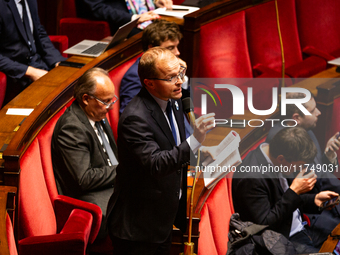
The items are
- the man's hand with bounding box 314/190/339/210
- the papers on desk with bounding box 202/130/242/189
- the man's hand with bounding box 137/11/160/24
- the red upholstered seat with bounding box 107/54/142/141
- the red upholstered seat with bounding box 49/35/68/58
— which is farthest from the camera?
the red upholstered seat with bounding box 49/35/68/58

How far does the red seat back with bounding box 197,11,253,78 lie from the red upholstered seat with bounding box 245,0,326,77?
8 centimetres

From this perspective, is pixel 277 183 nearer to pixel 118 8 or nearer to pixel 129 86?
pixel 129 86

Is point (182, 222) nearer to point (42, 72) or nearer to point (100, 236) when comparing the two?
point (100, 236)

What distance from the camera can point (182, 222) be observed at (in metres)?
1.08

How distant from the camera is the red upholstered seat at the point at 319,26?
2594 millimetres

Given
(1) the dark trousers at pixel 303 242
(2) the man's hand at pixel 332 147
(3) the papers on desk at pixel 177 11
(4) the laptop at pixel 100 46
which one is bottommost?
(1) the dark trousers at pixel 303 242

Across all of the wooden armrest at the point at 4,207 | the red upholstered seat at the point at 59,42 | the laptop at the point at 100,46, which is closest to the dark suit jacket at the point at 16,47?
the laptop at the point at 100,46

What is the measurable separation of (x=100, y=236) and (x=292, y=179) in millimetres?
631

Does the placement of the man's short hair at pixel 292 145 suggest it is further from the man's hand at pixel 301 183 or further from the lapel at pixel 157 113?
the lapel at pixel 157 113

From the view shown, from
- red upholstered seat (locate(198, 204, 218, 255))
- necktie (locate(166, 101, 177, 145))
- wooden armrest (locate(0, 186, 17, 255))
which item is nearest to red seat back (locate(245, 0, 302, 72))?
red upholstered seat (locate(198, 204, 218, 255))

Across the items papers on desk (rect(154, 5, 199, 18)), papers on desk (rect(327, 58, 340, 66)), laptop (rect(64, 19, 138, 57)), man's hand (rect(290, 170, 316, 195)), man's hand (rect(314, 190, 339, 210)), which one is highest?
papers on desk (rect(154, 5, 199, 18))

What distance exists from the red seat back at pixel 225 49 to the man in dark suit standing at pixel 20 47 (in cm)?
67

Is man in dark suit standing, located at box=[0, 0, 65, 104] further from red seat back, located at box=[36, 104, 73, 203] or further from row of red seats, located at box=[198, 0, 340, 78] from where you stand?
row of red seats, located at box=[198, 0, 340, 78]

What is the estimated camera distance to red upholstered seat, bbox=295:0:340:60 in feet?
8.51
